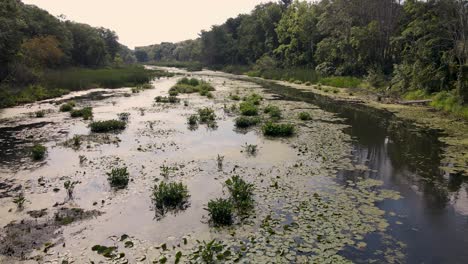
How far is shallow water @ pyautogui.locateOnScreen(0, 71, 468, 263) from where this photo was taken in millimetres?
8320

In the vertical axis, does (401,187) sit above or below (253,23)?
below

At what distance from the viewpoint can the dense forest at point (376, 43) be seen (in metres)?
27.7

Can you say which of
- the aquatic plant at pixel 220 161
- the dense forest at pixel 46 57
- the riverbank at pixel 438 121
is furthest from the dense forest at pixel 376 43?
the dense forest at pixel 46 57

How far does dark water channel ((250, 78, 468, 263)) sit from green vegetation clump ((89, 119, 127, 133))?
14152 millimetres

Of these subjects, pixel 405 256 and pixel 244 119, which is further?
pixel 244 119

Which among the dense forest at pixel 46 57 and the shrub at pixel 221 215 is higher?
the dense forest at pixel 46 57

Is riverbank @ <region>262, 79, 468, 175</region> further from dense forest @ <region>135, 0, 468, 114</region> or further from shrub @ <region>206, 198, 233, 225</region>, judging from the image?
shrub @ <region>206, 198, 233, 225</region>

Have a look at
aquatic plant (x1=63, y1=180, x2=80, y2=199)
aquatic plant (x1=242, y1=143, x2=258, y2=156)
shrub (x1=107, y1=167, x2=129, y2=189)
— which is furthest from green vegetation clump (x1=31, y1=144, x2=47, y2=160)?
aquatic plant (x1=242, y1=143, x2=258, y2=156)

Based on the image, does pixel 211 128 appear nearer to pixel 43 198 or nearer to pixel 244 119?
pixel 244 119

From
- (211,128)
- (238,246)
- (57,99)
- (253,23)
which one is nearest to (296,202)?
(238,246)

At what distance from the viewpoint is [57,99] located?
34219mm

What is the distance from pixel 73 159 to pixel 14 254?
25.1ft

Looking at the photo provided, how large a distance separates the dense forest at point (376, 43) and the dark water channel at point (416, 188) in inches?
374

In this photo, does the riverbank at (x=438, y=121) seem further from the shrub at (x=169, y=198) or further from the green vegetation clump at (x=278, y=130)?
the shrub at (x=169, y=198)
